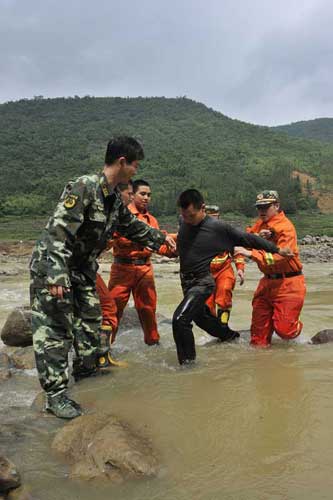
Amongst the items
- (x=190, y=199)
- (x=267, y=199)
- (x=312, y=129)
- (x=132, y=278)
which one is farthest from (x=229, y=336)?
(x=312, y=129)

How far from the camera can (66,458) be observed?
280 centimetres

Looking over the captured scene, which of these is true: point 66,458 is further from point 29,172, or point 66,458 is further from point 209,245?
point 29,172

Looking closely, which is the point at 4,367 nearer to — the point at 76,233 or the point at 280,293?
the point at 76,233

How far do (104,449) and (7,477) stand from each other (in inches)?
20.9

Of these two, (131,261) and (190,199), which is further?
(131,261)

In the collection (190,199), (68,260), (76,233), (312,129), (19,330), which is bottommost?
(19,330)

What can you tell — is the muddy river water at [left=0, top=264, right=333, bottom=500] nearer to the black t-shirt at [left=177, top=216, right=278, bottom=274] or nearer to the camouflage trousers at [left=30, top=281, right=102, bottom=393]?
the camouflage trousers at [left=30, top=281, right=102, bottom=393]

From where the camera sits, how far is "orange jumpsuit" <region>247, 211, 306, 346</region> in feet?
17.1

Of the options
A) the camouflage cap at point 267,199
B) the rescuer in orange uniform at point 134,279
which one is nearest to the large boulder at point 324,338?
the camouflage cap at point 267,199

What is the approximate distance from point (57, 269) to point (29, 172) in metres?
56.4

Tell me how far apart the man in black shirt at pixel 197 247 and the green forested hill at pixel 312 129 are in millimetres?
132073

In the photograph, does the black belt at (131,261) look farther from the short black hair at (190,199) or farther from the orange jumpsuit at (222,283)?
the orange jumpsuit at (222,283)

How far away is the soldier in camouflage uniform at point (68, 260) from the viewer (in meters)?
3.44

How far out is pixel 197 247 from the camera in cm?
484
